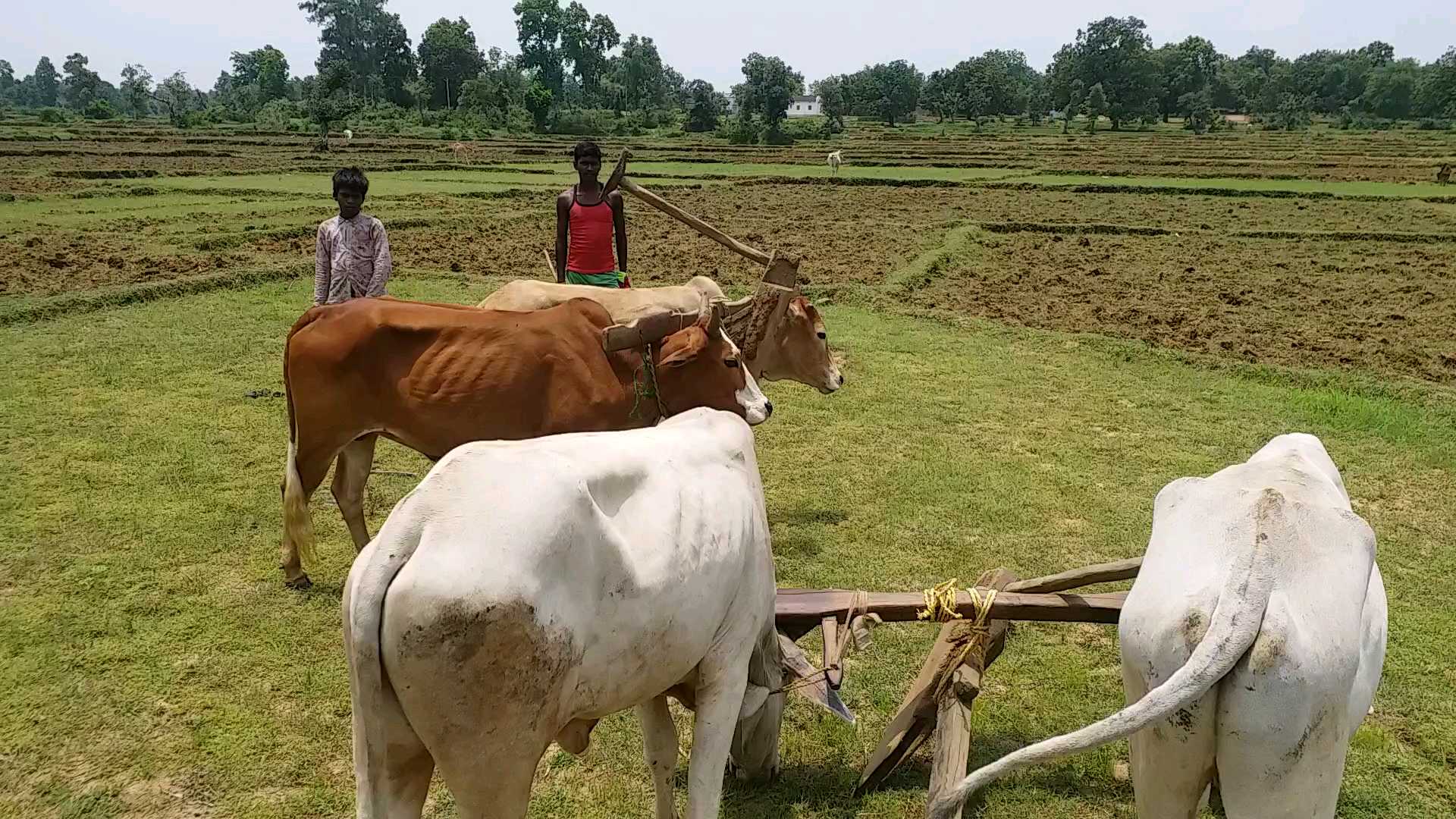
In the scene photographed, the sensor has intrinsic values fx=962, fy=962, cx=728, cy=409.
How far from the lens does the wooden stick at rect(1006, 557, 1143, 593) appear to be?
3.90 meters

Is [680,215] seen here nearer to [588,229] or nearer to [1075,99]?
[588,229]

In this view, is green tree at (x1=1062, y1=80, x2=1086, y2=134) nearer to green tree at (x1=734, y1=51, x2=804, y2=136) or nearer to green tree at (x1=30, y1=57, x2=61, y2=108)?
green tree at (x1=734, y1=51, x2=804, y2=136)

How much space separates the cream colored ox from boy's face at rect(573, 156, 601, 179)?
96 centimetres

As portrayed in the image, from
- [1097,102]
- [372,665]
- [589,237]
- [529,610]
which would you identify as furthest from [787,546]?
[1097,102]

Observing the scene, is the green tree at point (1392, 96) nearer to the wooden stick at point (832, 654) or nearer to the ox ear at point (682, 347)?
the ox ear at point (682, 347)

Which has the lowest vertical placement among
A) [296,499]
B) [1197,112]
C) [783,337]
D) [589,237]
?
[296,499]

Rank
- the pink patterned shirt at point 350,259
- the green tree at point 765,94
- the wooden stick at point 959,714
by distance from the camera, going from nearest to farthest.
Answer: the wooden stick at point 959,714 → the pink patterned shirt at point 350,259 → the green tree at point 765,94

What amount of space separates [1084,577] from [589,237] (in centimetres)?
473

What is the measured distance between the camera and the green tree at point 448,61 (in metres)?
100

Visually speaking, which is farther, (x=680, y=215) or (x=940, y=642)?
(x=680, y=215)

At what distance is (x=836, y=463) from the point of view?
25.6ft

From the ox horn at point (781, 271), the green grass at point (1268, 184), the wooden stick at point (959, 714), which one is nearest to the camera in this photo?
the wooden stick at point (959, 714)

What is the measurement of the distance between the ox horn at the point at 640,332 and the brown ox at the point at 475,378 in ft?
0.08

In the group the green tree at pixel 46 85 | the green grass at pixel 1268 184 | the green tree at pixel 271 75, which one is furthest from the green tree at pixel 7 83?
the green grass at pixel 1268 184
